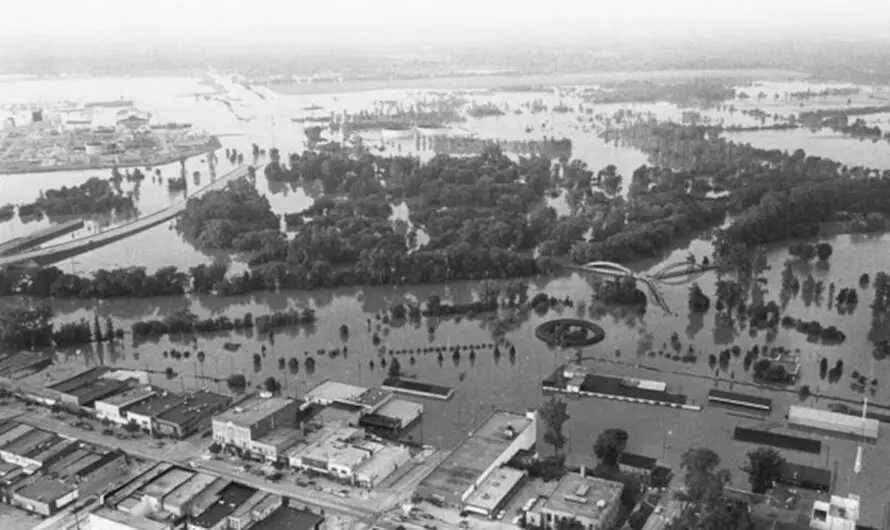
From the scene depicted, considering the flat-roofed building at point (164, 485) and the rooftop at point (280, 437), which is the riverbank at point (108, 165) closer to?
the rooftop at point (280, 437)

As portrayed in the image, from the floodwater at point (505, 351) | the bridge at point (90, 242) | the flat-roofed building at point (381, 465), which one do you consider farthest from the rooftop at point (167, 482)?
the bridge at point (90, 242)

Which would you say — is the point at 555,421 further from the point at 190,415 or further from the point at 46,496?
the point at 46,496

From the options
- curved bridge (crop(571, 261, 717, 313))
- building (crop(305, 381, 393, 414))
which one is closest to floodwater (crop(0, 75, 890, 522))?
curved bridge (crop(571, 261, 717, 313))

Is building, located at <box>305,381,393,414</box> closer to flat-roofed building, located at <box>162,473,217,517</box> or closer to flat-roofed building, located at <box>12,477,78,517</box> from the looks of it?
flat-roofed building, located at <box>162,473,217,517</box>

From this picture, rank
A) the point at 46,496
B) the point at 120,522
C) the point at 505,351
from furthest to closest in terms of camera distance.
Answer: the point at 505,351, the point at 46,496, the point at 120,522

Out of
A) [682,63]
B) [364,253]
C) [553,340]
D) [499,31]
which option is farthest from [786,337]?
[499,31]

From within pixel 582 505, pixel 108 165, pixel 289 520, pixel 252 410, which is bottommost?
pixel 289 520

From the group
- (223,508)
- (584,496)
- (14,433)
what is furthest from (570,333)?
(14,433)

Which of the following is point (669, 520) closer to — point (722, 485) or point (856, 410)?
point (722, 485)
